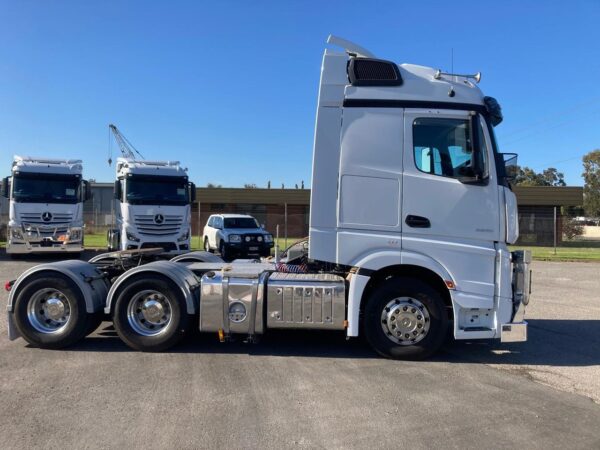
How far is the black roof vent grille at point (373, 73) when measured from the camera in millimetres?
6242

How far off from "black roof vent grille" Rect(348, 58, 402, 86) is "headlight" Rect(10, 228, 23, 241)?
15.6 metres

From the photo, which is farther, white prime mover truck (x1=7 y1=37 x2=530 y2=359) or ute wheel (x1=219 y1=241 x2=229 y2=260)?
ute wheel (x1=219 y1=241 x2=229 y2=260)

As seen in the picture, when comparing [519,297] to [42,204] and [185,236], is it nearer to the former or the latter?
[185,236]

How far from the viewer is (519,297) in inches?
241

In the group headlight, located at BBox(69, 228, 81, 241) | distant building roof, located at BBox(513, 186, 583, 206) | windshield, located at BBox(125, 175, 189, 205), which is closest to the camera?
windshield, located at BBox(125, 175, 189, 205)

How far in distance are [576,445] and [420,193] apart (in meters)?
3.10

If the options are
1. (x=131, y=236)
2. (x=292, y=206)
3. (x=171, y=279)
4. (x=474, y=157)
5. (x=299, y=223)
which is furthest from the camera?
(x=292, y=206)

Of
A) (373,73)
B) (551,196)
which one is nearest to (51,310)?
(373,73)

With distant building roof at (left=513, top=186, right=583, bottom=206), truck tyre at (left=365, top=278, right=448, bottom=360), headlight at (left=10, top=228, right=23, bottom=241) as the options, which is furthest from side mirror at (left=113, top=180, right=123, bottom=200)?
distant building roof at (left=513, top=186, right=583, bottom=206)

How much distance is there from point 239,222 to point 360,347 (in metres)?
16.7

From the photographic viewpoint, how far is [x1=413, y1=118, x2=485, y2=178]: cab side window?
6.05m

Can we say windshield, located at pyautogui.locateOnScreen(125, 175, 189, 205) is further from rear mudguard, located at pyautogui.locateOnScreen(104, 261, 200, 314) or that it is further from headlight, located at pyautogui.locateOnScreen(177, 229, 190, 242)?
rear mudguard, located at pyautogui.locateOnScreen(104, 261, 200, 314)

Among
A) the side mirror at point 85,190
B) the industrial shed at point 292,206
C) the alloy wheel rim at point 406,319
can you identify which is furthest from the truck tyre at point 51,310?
the industrial shed at point 292,206

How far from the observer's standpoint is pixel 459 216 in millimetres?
6031
